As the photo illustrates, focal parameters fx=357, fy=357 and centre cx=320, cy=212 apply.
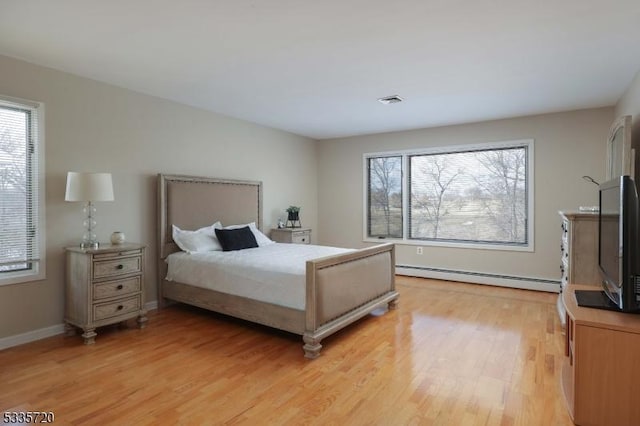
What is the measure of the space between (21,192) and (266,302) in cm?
229

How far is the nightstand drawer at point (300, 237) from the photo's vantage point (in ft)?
17.9

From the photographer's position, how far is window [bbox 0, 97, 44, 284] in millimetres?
2959

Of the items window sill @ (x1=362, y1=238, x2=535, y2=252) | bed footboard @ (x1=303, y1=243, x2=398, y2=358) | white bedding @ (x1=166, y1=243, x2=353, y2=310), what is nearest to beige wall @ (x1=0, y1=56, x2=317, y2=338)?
white bedding @ (x1=166, y1=243, x2=353, y2=310)

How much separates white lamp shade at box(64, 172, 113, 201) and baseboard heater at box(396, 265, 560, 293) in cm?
438

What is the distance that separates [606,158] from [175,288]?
5300mm

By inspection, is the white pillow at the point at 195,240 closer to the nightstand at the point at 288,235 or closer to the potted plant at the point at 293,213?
the nightstand at the point at 288,235

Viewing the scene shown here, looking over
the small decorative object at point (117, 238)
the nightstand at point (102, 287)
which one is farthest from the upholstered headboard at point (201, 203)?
the nightstand at point (102, 287)

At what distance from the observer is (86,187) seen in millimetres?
3133

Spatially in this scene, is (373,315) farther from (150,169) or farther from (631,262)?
(150,169)

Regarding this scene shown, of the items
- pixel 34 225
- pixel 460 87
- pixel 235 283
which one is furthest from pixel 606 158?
pixel 34 225

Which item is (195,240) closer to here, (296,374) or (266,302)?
(266,302)

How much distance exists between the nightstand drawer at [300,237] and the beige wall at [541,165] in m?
1.12

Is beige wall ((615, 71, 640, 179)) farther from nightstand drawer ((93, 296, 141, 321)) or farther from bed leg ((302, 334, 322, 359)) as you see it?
nightstand drawer ((93, 296, 141, 321))

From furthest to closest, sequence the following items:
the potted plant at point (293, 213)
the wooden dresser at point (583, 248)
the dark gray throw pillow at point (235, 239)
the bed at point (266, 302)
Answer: the potted plant at point (293, 213) < the dark gray throw pillow at point (235, 239) < the wooden dresser at point (583, 248) < the bed at point (266, 302)
